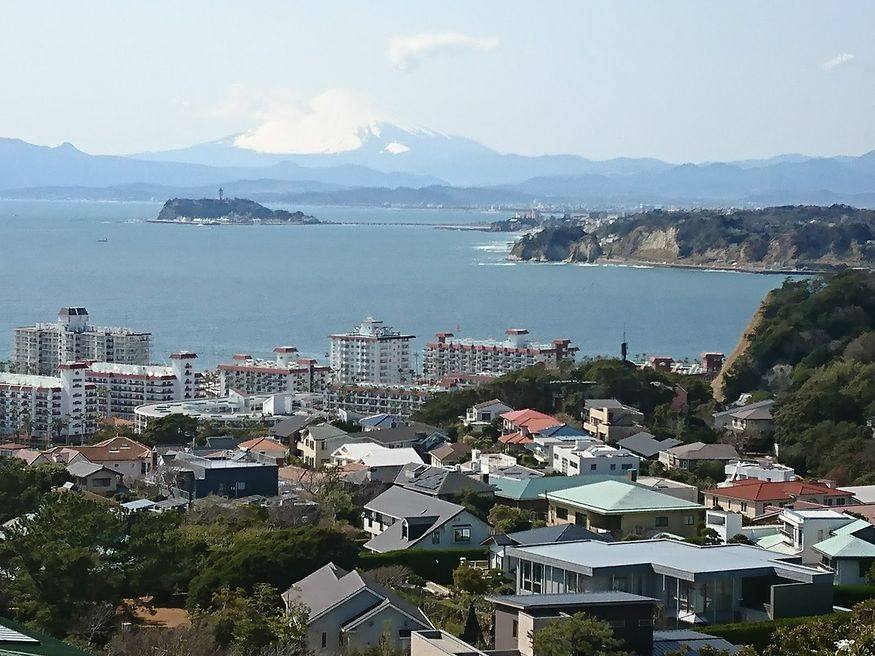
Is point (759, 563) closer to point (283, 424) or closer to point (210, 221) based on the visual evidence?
point (283, 424)

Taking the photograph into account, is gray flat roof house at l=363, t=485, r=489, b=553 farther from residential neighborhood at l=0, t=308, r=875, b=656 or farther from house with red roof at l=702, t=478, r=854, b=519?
house with red roof at l=702, t=478, r=854, b=519

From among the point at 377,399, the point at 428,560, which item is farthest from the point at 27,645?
the point at 377,399

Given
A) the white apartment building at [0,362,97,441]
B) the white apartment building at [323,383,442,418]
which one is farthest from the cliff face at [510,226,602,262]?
the white apartment building at [0,362,97,441]

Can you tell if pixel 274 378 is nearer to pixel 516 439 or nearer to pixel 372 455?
pixel 516 439

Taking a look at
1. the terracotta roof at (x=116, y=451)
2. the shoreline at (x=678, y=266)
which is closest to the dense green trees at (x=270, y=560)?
the terracotta roof at (x=116, y=451)

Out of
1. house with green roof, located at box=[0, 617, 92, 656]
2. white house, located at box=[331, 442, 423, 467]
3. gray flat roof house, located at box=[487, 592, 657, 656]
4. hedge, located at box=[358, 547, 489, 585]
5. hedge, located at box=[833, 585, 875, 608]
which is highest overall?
house with green roof, located at box=[0, 617, 92, 656]

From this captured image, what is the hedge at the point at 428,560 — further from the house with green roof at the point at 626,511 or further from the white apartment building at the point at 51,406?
the white apartment building at the point at 51,406

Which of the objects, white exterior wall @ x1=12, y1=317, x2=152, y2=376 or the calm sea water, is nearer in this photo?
white exterior wall @ x1=12, y1=317, x2=152, y2=376
